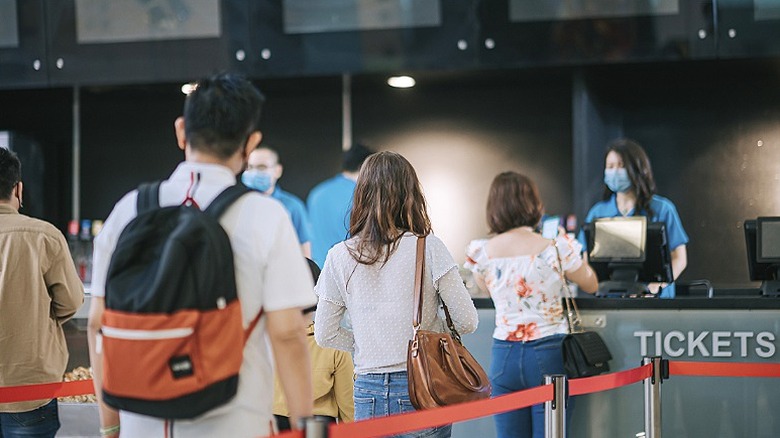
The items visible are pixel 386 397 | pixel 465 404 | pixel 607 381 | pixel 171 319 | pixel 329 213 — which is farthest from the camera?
pixel 329 213

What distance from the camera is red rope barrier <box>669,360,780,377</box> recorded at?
3.47m

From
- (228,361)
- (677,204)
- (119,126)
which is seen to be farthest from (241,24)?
(228,361)

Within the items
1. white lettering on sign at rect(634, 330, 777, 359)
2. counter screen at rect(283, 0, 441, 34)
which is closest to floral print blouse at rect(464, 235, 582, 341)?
white lettering on sign at rect(634, 330, 777, 359)

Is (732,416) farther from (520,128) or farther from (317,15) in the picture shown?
(317,15)

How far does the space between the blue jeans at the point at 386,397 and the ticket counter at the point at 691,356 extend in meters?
1.53

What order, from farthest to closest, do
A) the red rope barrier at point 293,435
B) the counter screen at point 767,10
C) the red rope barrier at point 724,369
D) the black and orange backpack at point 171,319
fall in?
the counter screen at point 767,10 < the red rope barrier at point 724,369 < the red rope barrier at point 293,435 < the black and orange backpack at point 171,319

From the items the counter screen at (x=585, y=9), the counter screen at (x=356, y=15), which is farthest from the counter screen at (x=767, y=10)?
the counter screen at (x=356, y=15)

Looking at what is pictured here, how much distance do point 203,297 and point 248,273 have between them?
12 cm

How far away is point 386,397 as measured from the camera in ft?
8.82

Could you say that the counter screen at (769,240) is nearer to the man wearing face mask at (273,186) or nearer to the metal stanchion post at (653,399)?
the metal stanchion post at (653,399)

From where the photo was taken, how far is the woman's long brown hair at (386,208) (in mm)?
2695

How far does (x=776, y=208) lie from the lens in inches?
240

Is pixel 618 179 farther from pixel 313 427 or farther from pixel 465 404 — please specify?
pixel 313 427

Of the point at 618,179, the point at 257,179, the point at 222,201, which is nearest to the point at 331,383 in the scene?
the point at 222,201
